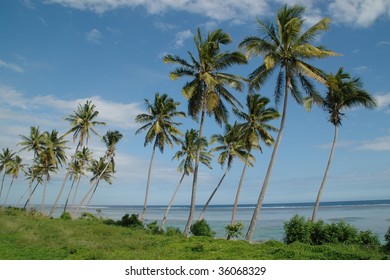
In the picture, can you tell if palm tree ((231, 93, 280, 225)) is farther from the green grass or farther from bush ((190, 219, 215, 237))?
the green grass

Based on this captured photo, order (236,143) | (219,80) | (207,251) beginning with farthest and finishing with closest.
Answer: (236,143)
(219,80)
(207,251)

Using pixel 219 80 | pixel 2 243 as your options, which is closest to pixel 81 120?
pixel 219 80

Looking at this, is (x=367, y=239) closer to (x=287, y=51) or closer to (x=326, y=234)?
(x=326, y=234)

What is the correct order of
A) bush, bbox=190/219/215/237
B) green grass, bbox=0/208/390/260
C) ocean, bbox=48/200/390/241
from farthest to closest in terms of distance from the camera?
ocean, bbox=48/200/390/241 < bush, bbox=190/219/215/237 < green grass, bbox=0/208/390/260

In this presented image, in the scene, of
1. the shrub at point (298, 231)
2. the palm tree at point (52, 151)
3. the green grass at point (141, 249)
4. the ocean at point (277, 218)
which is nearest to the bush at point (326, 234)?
the shrub at point (298, 231)

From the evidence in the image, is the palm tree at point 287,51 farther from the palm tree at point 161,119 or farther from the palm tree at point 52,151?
the palm tree at point 52,151

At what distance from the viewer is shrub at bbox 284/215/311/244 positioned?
17.5 m

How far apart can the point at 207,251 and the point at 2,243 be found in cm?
918

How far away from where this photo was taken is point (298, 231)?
57.8ft

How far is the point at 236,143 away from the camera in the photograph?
98.2 feet

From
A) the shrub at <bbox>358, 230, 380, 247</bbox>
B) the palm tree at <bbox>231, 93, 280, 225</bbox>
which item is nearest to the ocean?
the shrub at <bbox>358, 230, 380, 247</bbox>

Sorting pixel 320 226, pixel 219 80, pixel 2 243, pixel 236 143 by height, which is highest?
pixel 219 80
